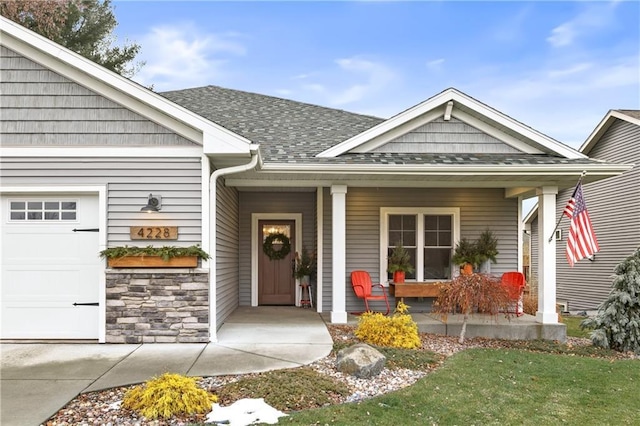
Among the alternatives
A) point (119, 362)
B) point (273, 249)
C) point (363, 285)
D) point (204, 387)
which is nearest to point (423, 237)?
point (363, 285)

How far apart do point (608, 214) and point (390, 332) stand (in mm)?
10807

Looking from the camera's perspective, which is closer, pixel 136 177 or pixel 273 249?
pixel 136 177

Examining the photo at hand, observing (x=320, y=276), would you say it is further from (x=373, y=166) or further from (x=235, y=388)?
(x=235, y=388)

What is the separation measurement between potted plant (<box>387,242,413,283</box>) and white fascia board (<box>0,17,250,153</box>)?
4021 mm

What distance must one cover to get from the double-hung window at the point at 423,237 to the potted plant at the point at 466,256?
8.4 inches

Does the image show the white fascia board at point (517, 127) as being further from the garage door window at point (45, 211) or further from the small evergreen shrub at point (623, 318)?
the garage door window at point (45, 211)

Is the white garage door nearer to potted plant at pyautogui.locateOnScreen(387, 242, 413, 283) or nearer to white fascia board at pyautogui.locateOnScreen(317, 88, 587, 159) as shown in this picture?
white fascia board at pyautogui.locateOnScreen(317, 88, 587, 159)

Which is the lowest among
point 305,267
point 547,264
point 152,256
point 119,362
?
point 119,362

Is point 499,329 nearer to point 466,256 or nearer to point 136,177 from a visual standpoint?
point 466,256

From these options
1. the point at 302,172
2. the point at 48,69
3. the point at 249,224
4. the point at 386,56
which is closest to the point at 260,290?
the point at 249,224

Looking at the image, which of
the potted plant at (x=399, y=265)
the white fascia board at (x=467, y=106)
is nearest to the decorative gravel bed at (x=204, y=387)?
the potted plant at (x=399, y=265)

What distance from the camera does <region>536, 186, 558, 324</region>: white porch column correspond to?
7.35 m

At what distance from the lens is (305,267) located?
954cm

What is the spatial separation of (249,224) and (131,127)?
412cm
